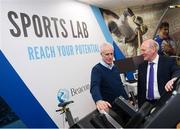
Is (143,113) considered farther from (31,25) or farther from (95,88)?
(31,25)

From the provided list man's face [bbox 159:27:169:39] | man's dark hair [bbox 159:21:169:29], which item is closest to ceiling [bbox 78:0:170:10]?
man's dark hair [bbox 159:21:169:29]

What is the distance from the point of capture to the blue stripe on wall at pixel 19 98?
14.4ft

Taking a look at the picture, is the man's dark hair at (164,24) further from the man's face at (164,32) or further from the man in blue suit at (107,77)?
the man in blue suit at (107,77)

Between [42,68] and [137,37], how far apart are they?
4.96 meters

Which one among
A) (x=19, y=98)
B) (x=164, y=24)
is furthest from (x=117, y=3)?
(x=19, y=98)

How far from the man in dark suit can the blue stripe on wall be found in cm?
205

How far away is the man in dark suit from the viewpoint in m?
3.35

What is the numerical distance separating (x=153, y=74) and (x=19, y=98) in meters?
2.28

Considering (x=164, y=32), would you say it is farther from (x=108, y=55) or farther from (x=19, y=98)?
(x=108, y=55)

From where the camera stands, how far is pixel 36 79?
500 cm

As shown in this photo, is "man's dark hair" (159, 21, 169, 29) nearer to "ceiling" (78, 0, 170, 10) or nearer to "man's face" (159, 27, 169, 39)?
"man's face" (159, 27, 169, 39)

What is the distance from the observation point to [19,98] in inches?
181

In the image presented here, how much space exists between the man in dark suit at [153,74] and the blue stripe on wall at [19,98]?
2053mm

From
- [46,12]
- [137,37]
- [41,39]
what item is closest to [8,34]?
[41,39]
